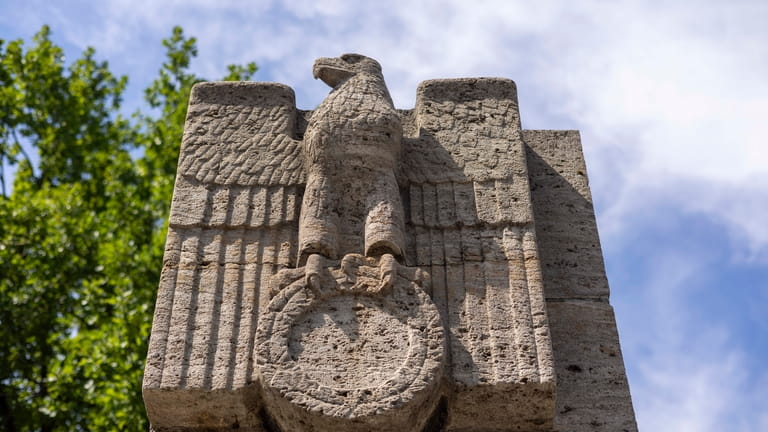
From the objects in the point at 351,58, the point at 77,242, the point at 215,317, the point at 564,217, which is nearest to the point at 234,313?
the point at 215,317

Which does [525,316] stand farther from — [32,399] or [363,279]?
[32,399]

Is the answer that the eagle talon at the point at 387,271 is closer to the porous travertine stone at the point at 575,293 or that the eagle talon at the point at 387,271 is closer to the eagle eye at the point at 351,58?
the porous travertine stone at the point at 575,293

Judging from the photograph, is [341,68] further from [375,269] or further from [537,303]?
[537,303]

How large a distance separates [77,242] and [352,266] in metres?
8.13

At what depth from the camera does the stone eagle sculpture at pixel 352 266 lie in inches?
159

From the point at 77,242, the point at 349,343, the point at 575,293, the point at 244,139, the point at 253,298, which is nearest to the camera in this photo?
the point at 349,343

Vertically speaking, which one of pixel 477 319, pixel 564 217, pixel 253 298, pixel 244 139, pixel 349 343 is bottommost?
pixel 349 343

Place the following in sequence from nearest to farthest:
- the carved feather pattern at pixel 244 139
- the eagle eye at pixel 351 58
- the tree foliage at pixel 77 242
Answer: the carved feather pattern at pixel 244 139 < the eagle eye at pixel 351 58 < the tree foliage at pixel 77 242

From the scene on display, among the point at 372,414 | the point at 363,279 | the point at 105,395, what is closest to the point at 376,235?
the point at 363,279

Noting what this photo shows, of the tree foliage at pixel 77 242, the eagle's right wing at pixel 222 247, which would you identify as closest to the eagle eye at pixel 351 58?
the eagle's right wing at pixel 222 247

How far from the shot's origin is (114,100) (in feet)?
50.0

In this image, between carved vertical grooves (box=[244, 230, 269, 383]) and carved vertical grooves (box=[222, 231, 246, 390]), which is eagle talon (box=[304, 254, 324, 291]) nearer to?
carved vertical grooves (box=[244, 230, 269, 383])

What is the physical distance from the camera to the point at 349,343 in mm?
4102

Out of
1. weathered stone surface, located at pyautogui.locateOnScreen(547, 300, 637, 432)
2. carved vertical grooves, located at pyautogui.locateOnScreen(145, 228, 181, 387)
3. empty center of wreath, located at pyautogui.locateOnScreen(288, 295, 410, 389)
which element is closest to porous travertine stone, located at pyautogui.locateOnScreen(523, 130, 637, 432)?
weathered stone surface, located at pyautogui.locateOnScreen(547, 300, 637, 432)
